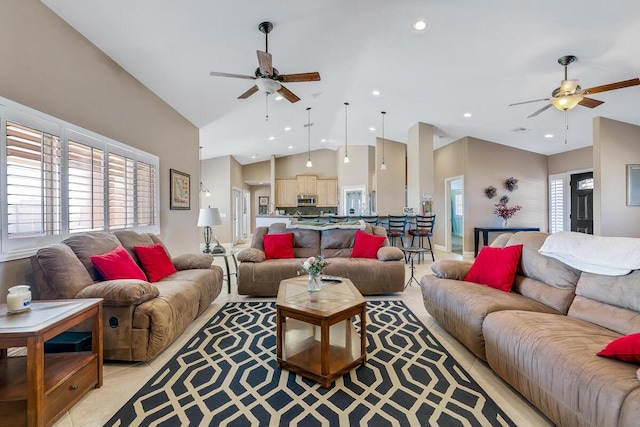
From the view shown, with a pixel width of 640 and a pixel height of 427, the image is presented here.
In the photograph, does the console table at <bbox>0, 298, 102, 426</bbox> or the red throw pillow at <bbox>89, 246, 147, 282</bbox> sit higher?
the red throw pillow at <bbox>89, 246, 147, 282</bbox>

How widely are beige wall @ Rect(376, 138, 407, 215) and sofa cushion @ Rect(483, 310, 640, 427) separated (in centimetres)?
655

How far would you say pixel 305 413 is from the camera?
5.30 feet

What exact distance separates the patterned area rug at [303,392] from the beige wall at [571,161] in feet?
22.1

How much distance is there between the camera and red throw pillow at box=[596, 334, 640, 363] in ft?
4.13

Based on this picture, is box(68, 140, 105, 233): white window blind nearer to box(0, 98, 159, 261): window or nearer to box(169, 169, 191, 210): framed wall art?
box(0, 98, 159, 261): window

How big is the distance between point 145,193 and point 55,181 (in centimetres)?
149

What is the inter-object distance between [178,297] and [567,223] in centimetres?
844

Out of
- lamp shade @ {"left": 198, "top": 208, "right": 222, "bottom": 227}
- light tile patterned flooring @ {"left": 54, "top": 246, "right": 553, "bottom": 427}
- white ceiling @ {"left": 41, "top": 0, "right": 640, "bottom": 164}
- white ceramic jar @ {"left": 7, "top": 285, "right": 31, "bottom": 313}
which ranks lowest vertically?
light tile patterned flooring @ {"left": 54, "top": 246, "right": 553, "bottom": 427}

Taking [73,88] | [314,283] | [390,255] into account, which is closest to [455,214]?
[390,255]

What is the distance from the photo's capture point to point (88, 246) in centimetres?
241

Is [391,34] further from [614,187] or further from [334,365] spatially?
[614,187]

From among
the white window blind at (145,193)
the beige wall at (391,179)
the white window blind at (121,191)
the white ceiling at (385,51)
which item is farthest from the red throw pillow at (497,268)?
the beige wall at (391,179)

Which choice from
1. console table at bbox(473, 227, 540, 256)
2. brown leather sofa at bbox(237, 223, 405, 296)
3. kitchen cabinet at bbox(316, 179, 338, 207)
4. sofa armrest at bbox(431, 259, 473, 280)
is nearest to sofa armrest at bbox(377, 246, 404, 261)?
brown leather sofa at bbox(237, 223, 405, 296)

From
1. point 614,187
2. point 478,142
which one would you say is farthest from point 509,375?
point 478,142
